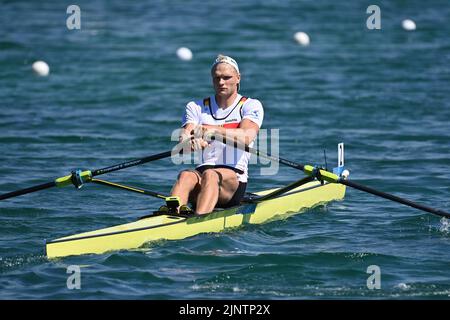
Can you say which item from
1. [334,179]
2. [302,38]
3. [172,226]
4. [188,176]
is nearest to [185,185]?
[188,176]

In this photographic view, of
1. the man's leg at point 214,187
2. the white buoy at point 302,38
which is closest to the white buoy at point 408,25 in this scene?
the white buoy at point 302,38

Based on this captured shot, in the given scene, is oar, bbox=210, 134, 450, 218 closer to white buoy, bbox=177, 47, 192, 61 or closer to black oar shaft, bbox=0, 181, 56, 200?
black oar shaft, bbox=0, 181, 56, 200

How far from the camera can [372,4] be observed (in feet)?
104

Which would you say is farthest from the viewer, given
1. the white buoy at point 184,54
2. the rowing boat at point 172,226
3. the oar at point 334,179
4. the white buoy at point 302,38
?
the white buoy at point 302,38

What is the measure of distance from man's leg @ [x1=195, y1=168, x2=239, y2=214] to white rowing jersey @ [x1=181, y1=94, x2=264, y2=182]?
0.48 feet

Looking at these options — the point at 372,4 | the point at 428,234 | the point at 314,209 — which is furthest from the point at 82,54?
the point at 428,234

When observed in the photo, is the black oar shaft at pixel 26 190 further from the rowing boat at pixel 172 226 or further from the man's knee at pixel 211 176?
the man's knee at pixel 211 176

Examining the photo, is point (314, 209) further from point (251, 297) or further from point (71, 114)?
point (71, 114)

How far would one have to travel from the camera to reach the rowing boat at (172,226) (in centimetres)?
927

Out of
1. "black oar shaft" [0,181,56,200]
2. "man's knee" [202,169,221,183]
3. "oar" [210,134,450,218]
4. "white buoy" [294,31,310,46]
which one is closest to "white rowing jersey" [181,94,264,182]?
"man's knee" [202,169,221,183]

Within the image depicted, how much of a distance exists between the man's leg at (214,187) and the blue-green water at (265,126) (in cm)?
35

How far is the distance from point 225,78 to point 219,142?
0.72 m

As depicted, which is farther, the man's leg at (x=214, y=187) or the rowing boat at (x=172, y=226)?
the man's leg at (x=214, y=187)
